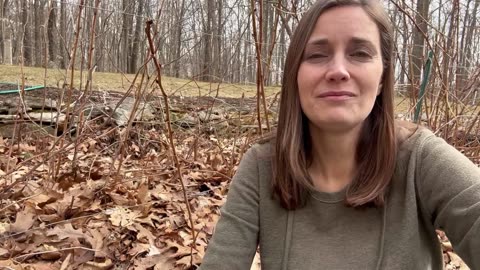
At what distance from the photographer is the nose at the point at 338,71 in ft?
4.00

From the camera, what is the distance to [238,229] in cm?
137

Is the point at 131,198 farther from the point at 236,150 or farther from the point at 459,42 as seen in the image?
the point at 459,42

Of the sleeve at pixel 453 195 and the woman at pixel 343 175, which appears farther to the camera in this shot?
the woman at pixel 343 175

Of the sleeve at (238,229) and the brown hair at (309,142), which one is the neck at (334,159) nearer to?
the brown hair at (309,142)

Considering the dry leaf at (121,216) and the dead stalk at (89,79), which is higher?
the dead stalk at (89,79)

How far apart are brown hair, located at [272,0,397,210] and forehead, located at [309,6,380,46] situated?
2cm

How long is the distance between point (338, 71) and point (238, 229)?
1.84ft

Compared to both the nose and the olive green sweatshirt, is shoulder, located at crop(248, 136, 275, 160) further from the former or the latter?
the nose

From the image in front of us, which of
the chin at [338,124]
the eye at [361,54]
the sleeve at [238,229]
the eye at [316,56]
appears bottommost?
the sleeve at [238,229]

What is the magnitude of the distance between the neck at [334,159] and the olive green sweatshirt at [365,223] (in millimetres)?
57

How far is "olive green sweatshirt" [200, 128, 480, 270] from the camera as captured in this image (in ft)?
3.68

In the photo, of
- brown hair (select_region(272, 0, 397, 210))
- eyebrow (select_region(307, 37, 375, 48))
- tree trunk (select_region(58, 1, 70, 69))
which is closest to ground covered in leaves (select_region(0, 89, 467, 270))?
tree trunk (select_region(58, 1, 70, 69))

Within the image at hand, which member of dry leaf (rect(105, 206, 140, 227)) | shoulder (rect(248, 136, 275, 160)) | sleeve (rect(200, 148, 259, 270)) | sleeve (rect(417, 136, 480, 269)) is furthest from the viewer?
dry leaf (rect(105, 206, 140, 227))

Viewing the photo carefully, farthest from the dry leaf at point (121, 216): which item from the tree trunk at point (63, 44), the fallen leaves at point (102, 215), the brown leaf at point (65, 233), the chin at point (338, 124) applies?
the chin at point (338, 124)
